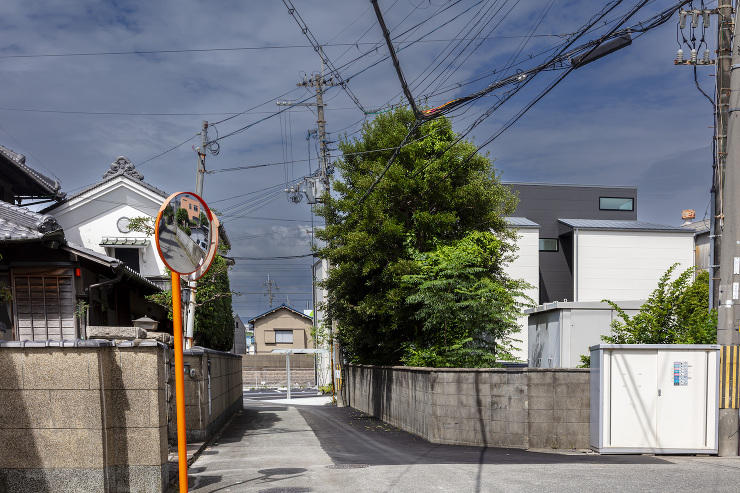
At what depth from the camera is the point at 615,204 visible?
41562 millimetres

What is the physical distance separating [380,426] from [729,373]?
29.5 feet

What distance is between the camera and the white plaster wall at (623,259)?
35125mm

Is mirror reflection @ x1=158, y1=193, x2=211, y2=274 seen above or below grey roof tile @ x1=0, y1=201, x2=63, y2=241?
below

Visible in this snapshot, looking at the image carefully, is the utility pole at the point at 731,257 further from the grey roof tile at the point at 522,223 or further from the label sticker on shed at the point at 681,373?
the grey roof tile at the point at 522,223

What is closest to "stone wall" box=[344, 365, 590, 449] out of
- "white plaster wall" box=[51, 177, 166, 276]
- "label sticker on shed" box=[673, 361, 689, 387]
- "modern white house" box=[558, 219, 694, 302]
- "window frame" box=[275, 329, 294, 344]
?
"label sticker on shed" box=[673, 361, 689, 387]

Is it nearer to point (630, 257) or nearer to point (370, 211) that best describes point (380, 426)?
point (370, 211)

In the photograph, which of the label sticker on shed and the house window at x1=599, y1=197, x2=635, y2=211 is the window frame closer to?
the house window at x1=599, y1=197, x2=635, y2=211

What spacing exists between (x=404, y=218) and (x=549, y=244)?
2206 cm

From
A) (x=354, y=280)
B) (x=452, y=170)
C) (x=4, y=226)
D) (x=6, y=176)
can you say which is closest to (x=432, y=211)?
(x=452, y=170)

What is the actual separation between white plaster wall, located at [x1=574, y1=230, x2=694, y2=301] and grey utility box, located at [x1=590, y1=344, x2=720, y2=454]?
994 inches

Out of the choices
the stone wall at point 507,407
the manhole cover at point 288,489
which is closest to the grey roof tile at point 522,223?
the stone wall at point 507,407

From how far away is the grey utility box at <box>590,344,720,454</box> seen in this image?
10.6 m

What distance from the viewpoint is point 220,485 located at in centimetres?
778

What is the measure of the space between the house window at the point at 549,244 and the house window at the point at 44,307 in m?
29.8
